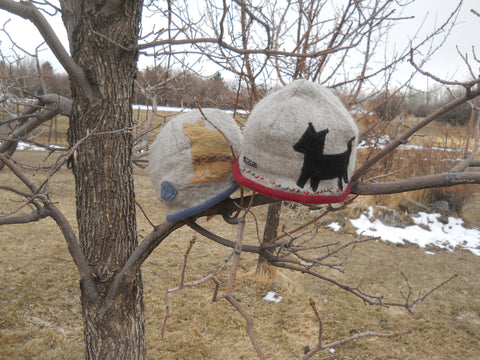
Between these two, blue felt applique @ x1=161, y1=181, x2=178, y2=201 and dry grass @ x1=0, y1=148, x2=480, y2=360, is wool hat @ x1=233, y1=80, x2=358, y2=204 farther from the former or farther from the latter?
dry grass @ x1=0, y1=148, x2=480, y2=360

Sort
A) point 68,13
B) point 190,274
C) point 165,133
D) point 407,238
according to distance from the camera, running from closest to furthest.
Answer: point 165,133
point 68,13
point 190,274
point 407,238

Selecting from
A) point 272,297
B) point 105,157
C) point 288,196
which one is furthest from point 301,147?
point 272,297

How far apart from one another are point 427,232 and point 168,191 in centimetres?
716

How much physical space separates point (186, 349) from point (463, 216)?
7493mm

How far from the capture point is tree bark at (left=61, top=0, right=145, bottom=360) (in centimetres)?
184

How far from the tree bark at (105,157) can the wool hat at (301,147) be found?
841 mm

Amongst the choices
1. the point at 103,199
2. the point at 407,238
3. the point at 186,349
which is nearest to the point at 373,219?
the point at 407,238

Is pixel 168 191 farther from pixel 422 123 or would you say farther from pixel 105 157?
pixel 422 123

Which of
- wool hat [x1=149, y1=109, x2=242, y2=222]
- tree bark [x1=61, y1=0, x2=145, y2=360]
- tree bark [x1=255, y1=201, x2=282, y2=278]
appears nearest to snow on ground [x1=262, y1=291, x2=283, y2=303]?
tree bark [x1=255, y1=201, x2=282, y2=278]

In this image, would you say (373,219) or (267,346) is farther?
(373,219)

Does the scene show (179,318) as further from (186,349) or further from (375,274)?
(375,274)

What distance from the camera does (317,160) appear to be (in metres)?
1.29

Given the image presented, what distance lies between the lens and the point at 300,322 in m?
4.04

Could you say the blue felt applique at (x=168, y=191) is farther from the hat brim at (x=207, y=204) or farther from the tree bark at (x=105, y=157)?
the tree bark at (x=105, y=157)
